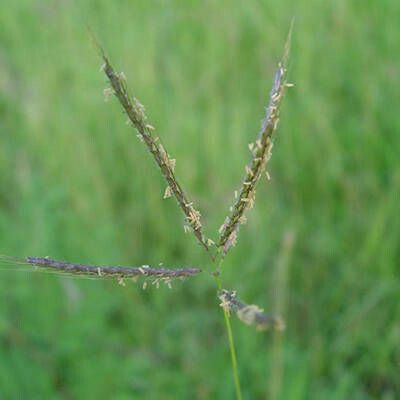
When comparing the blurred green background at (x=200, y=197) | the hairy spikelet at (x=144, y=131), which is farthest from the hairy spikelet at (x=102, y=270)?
the blurred green background at (x=200, y=197)

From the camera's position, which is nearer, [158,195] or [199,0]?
[158,195]

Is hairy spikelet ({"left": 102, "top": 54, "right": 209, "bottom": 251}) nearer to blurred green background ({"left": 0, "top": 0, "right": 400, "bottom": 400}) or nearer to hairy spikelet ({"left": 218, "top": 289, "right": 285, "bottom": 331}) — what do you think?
hairy spikelet ({"left": 218, "top": 289, "right": 285, "bottom": 331})

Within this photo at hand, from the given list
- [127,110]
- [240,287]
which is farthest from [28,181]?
[127,110]

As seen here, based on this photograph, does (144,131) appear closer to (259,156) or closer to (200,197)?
(259,156)

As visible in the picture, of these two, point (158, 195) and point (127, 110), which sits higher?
point (158, 195)

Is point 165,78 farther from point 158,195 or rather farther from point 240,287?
point 240,287

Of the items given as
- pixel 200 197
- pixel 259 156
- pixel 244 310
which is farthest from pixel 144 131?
pixel 200 197
